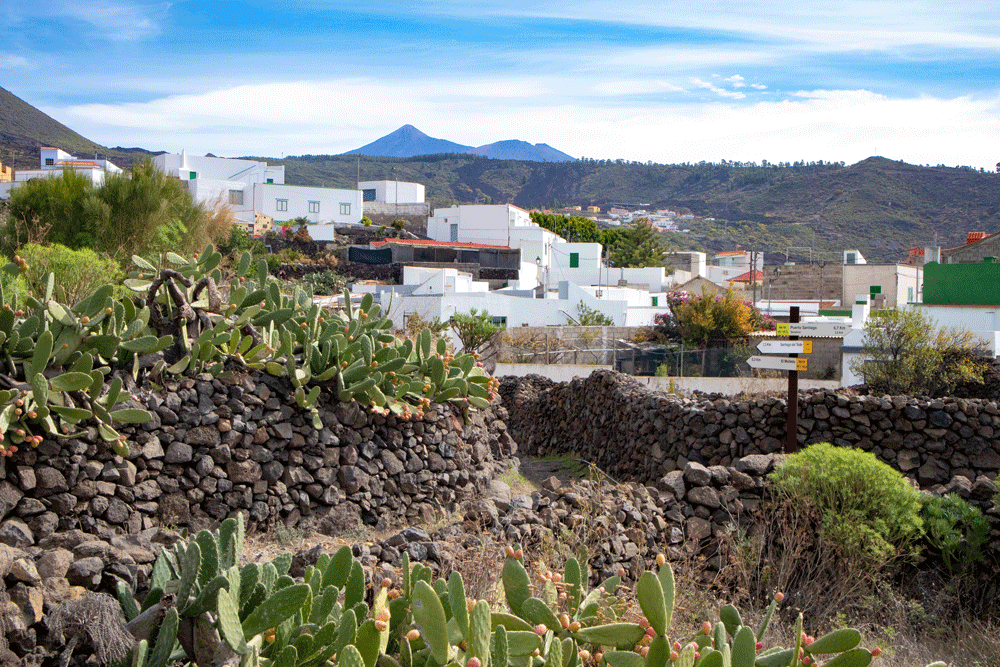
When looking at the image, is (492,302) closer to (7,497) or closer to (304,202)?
(7,497)

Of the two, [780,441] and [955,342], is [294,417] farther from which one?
[955,342]

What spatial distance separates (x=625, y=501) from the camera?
236 inches

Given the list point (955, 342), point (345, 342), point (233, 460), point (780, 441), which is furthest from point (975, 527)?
point (955, 342)

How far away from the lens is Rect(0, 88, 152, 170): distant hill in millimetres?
75188

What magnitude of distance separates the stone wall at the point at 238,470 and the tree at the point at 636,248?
4971 centimetres

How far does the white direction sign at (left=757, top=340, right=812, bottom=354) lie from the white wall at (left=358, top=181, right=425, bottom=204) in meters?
55.0

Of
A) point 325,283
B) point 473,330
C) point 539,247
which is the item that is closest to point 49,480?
point 473,330

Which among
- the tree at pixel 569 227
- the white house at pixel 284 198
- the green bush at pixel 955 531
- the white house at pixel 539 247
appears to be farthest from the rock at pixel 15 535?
the tree at pixel 569 227

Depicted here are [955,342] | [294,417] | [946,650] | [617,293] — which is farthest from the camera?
[617,293]

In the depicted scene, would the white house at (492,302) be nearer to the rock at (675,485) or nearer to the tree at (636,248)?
the rock at (675,485)

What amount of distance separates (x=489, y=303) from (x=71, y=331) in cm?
2022

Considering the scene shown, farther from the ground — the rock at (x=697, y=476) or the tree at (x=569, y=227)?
the tree at (x=569, y=227)

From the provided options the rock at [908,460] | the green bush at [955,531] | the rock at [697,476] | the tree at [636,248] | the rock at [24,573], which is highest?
the tree at [636,248]

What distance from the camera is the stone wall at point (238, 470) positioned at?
513 cm
